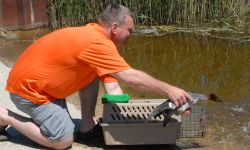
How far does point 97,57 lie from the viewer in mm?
3521

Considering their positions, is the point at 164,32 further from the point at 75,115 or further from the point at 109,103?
the point at 109,103

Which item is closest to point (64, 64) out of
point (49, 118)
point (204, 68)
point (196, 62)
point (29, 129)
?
point (49, 118)

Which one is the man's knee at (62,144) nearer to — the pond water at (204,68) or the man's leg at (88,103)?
the man's leg at (88,103)

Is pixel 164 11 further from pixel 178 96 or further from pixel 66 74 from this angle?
pixel 178 96

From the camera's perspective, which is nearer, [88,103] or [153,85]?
[153,85]

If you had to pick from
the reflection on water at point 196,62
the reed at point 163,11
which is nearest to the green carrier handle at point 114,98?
the reflection on water at point 196,62

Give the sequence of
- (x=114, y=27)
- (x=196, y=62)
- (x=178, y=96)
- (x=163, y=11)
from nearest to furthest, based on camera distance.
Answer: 1. (x=178, y=96)
2. (x=114, y=27)
3. (x=196, y=62)
4. (x=163, y=11)

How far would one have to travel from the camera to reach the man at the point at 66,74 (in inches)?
138

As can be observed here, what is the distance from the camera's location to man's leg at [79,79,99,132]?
395 centimetres

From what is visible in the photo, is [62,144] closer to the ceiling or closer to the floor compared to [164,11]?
closer to the floor

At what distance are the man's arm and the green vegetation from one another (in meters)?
6.39

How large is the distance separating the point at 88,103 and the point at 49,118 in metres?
0.37

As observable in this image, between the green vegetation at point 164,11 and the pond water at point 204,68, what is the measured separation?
0.57 metres

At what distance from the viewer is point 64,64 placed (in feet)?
12.0
